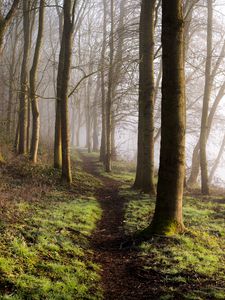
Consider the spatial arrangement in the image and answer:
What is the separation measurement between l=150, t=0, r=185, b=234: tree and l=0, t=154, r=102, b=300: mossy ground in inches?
82.7

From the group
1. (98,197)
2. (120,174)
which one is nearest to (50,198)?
(98,197)

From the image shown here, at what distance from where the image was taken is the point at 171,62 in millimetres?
8109

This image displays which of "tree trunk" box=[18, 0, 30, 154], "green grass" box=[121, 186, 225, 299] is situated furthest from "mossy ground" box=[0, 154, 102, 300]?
"tree trunk" box=[18, 0, 30, 154]

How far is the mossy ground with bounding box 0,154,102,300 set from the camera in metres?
5.42

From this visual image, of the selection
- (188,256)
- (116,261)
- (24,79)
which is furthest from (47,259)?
(24,79)

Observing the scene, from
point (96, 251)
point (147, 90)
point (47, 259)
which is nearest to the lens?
point (47, 259)

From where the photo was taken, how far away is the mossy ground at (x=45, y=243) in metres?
5.42

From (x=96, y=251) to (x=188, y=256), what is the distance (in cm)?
202

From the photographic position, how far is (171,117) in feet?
26.8

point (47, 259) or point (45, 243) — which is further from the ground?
point (45, 243)

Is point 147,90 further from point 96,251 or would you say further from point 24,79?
point 96,251

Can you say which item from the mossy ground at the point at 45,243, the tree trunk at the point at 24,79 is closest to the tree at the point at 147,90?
the mossy ground at the point at 45,243

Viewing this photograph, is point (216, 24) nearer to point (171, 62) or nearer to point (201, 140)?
point (201, 140)

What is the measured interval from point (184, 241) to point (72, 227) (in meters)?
2.87
